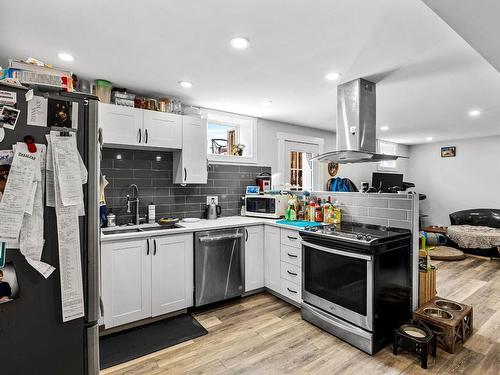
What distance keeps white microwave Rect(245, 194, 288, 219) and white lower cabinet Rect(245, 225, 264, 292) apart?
28cm

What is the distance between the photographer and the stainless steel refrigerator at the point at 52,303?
0.97 metres

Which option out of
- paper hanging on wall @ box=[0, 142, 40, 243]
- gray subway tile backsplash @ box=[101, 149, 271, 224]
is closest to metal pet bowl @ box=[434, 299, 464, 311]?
gray subway tile backsplash @ box=[101, 149, 271, 224]

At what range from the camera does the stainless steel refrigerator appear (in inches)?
38.1

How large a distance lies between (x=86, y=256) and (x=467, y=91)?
4.08 m

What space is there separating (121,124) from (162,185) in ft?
2.85

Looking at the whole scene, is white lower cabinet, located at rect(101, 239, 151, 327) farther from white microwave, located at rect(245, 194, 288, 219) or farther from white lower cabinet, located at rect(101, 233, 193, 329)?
white microwave, located at rect(245, 194, 288, 219)

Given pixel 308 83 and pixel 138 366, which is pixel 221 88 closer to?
pixel 308 83

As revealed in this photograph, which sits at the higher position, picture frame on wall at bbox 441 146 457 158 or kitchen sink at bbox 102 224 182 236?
picture frame on wall at bbox 441 146 457 158

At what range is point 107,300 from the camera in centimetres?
240

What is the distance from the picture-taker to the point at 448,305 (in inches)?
98.4

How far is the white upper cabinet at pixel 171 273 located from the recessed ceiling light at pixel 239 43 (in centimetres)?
182

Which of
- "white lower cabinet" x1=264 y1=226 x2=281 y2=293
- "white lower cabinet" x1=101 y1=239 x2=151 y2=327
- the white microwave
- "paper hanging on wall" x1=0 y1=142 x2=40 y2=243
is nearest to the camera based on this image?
"paper hanging on wall" x1=0 y1=142 x2=40 y2=243

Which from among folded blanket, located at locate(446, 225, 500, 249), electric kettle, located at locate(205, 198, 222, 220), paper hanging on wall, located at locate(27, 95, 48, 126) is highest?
paper hanging on wall, located at locate(27, 95, 48, 126)

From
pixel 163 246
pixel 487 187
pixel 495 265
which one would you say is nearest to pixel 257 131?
pixel 163 246
